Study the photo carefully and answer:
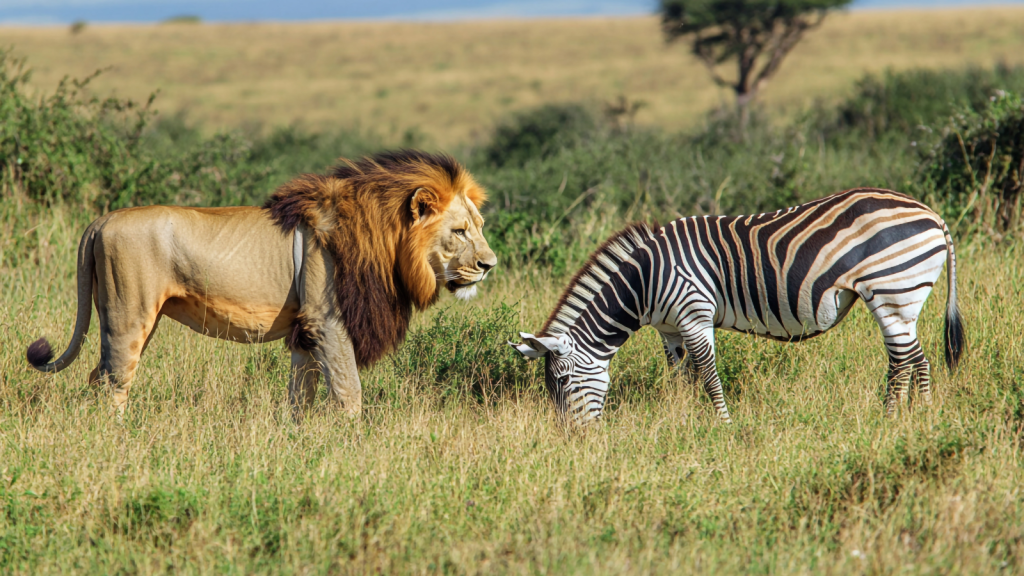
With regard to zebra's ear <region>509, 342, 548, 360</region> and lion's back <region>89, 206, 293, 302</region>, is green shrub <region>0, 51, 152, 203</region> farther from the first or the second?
zebra's ear <region>509, 342, 548, 360</region>

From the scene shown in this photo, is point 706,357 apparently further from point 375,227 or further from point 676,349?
point 375,227

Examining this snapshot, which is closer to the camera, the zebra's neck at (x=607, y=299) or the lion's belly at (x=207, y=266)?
the lion's belly at (x=207, y=266)

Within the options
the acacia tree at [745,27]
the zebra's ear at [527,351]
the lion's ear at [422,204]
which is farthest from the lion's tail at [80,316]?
the acacia tree at [745,27]

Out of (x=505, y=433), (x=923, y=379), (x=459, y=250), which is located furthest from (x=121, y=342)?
(x=923, y=379)

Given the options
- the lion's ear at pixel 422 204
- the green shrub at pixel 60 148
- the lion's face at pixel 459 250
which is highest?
the green shrub at pixel 60 148

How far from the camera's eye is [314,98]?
46.3m

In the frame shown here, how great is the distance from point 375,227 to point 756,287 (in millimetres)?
2162

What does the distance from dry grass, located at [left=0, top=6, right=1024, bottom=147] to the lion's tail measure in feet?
96.2

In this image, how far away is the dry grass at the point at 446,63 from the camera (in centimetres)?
4231

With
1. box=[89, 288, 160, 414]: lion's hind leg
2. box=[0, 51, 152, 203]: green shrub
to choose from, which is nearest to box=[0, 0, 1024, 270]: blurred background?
box=[0, 51, 152, 203]: green shrub

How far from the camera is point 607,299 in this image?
193 inches

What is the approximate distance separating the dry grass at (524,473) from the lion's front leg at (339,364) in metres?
0.14

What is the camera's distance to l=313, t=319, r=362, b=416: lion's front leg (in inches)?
181

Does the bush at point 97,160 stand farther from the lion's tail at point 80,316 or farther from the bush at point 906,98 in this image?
the bush at point 906,98
